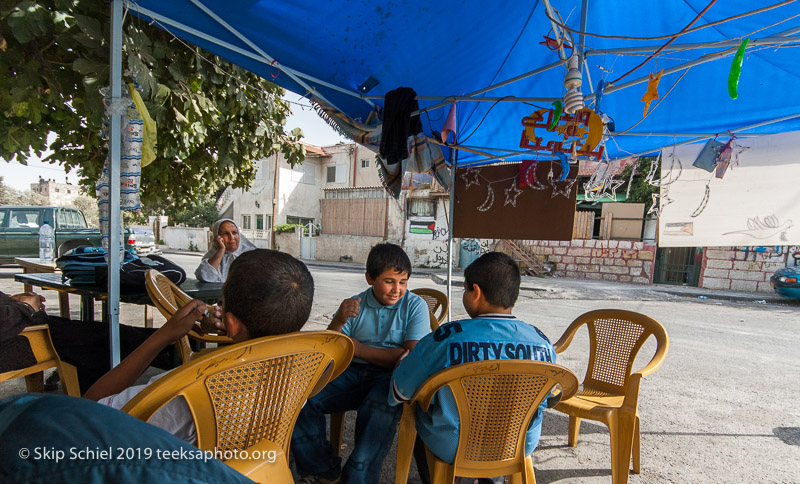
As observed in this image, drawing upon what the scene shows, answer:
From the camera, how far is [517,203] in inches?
168

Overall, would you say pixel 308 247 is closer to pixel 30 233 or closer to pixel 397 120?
pixel 30 233

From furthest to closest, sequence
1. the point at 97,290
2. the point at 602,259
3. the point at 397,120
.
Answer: the point at 602,259 < the point at 397,120 < the point at 97,290

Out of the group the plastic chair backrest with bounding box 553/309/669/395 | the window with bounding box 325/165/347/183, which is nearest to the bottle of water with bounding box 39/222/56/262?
the plastic chair backrest with bounding box 553/309/669/395

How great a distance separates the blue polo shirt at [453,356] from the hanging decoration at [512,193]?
277cm

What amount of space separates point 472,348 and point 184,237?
2605cm

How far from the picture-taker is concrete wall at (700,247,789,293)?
38.0ft

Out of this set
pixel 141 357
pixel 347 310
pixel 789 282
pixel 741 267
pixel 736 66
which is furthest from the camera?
pixel 741 267

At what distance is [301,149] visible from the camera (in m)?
5.88

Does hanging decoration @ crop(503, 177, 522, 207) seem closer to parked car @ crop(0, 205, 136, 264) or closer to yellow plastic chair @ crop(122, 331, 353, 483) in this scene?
yellow plastic chair @ crop(122, 331, 353, 483)

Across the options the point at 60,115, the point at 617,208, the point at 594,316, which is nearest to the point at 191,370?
the point at 594,316

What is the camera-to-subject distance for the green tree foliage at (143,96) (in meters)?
2.44

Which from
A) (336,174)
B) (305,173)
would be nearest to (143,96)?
(336,174)

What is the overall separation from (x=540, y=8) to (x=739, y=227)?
9.62 ft

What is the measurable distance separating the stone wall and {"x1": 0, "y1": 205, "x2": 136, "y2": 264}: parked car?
44.4ft
